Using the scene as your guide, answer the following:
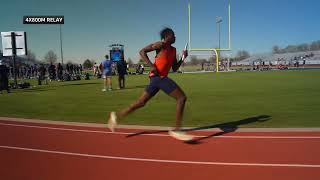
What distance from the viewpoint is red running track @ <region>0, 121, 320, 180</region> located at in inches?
205

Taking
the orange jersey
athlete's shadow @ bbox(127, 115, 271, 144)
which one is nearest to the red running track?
athlete's shadow @ bbox(127, 115, 271, 144)

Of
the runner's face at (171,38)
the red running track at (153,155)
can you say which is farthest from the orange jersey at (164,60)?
the red running track at (153,155)

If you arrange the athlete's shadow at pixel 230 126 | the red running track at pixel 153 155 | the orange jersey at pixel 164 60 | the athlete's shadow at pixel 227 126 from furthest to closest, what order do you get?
the athlete's shadow at pixel 227 126, the athlete's shadow at pixel 230 126, the orange jersey at pixel 164 60, the red running track at pixel 153 155

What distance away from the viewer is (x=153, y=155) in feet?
20.4

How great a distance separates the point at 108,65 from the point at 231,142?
13843mm

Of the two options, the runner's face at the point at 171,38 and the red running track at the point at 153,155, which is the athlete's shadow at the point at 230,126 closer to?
the red running track at the point at 153,155

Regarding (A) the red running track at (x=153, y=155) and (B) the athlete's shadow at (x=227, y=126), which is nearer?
(A) the red running track at (x=153, y=155)

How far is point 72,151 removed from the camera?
6480mm

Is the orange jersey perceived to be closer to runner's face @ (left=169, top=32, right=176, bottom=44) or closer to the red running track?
runner's face @ (left=169, top=32, right=176, bottom=44)

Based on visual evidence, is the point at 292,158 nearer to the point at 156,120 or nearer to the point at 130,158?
the point at 130,158

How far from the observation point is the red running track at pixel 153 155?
5.20 meters

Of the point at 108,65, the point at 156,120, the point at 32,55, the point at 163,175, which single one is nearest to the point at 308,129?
the point at 156,120

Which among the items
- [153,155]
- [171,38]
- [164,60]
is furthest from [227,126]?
[153,155]

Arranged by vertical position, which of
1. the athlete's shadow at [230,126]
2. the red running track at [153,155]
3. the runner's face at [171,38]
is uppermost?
the runner's face at [171,38]
